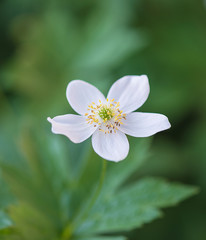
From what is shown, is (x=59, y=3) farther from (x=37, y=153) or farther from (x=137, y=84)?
(x=137, y=84)

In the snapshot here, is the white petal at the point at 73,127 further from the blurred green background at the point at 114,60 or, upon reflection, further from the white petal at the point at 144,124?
the blurred green background at the point at 114,60

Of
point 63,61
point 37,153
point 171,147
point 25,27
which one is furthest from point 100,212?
point 25,27

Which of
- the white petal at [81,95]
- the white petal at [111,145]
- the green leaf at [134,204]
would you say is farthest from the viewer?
the green leaf at [134,204]

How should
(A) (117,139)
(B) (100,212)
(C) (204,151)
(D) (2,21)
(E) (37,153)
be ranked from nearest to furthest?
(A) (117,139), (B) (100,212), (E) (37,153), (C) (204,151), (D) (2,21)

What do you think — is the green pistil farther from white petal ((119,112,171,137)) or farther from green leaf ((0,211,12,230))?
green leaf ((0,211,12,230))

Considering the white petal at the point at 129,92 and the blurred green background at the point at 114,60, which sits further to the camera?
the blurred green background at the point at 114,60

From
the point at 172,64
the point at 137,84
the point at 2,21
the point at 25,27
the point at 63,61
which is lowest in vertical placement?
the point at 137,84

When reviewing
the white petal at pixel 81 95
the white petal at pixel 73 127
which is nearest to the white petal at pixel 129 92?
the white petal at pixel 81 95
